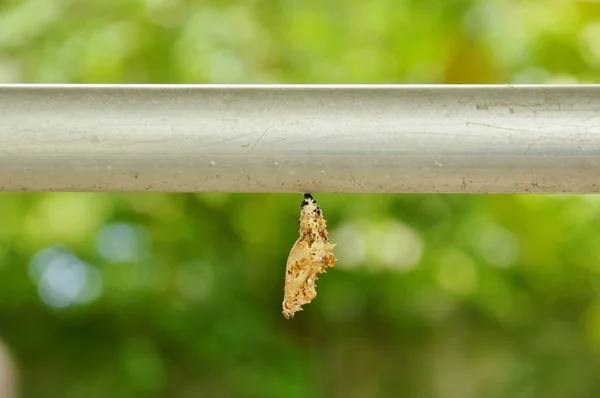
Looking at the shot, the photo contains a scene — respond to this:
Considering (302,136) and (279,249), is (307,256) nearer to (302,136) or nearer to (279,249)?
(302,136)

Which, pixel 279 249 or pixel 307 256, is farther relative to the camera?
pixel 279 249

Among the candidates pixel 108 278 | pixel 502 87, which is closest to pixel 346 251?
pixel 108 278

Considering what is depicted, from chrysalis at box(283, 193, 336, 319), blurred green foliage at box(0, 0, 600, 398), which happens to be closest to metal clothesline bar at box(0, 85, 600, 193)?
chrysalis at box(283, 193, 336, 319)

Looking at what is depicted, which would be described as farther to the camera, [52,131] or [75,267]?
[75,267]

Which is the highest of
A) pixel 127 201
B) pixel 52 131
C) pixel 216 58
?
pixel 216 58

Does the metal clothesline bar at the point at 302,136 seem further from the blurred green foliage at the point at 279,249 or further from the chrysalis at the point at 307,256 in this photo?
the blurred green foliage at the point at 279,249

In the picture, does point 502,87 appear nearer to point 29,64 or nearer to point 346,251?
point 346,251

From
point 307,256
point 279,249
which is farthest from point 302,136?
point 279,249
